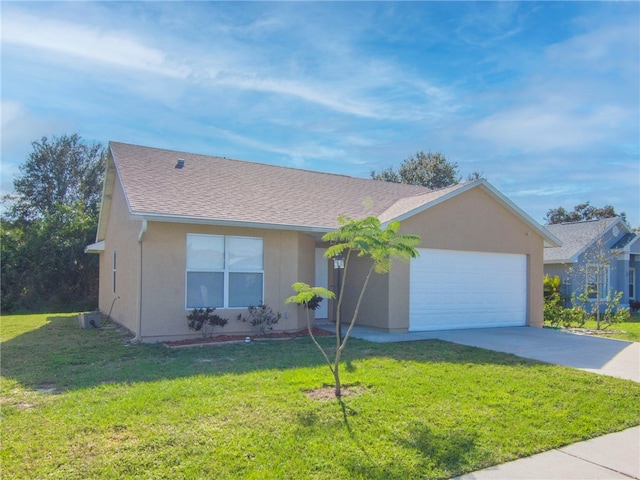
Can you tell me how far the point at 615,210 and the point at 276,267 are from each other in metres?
51.2

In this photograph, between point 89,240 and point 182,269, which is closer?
point 182,269

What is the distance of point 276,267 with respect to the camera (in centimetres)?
1191

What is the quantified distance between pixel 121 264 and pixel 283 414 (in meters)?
10.4

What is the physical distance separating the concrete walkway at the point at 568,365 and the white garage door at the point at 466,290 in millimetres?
521

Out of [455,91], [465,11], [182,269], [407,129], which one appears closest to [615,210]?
[407,129]

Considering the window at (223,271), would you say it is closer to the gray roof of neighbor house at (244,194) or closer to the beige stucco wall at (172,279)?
the beige stucco wall at (172,279)

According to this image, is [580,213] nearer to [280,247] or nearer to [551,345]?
[551,345]

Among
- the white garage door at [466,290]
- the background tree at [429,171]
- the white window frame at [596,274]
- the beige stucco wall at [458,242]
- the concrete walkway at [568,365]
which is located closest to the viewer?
the concrete walkway at [568,365]

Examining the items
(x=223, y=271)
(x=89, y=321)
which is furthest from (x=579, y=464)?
(x=89, y=321)

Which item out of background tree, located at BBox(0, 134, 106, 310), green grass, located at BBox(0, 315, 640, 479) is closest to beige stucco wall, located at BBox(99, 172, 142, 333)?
green grass, located at BBox(0, 315, 640, 479)

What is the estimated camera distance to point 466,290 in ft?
46.1

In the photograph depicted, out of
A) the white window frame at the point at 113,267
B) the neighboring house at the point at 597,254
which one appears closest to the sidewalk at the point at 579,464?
the white window frame at the point at 113,267

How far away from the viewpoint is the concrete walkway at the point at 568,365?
4.32 meters

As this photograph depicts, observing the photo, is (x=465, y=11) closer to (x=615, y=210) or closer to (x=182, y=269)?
(x=182, y=269)
